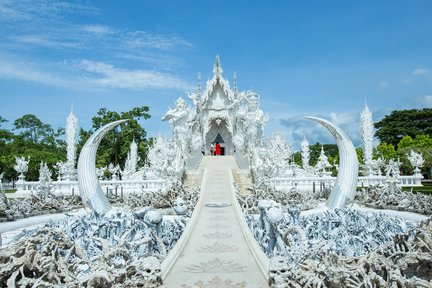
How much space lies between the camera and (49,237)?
6152 millimetres

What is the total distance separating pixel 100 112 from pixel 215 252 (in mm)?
36272

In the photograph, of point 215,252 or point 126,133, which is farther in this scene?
point 126,133

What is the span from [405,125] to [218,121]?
27909mm

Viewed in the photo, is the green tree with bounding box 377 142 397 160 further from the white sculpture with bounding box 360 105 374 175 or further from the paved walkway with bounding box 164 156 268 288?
the paved walkway with bounding box 164 156 268 288

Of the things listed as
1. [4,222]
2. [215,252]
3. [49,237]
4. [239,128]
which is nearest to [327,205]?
[215,252]

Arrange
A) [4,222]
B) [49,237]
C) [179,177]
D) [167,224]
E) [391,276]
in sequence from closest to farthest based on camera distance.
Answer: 1. [391,276]
2. [49,237]
3. [167,224]
4. [4,222]
5. [179,177]

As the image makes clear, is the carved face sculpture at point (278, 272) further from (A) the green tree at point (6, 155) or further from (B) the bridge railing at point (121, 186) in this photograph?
(A) the green tree at point (6, 155)

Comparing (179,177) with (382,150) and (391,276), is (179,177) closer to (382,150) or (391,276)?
(391,276)

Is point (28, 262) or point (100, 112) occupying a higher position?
point (100, 112)

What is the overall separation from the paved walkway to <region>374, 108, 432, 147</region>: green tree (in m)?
41.3

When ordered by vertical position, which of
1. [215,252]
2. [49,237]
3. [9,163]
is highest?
[9,163]

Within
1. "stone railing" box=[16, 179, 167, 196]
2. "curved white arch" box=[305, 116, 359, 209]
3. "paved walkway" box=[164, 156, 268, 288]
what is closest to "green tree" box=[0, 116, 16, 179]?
"stone railing" box=[16, 179, 167, 196]

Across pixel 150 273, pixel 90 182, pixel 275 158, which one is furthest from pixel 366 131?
pixel 150 273

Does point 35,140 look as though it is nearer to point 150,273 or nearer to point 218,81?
point 218,81
